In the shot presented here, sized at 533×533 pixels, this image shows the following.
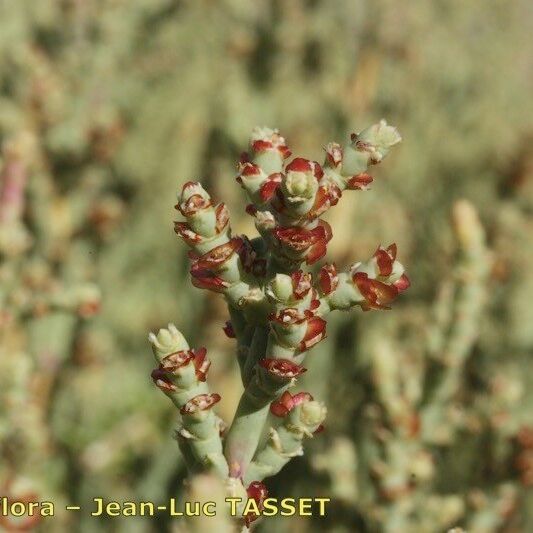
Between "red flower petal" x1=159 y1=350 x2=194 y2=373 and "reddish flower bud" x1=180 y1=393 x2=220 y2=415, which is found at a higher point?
"red flower petal" x1=159 y1=350 x2=194 y2=373

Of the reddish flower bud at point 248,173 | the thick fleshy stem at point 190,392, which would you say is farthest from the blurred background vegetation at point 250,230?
the reddish flower bud at point 248,173

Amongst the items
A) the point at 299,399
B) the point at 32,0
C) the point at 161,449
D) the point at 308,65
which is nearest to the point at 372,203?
the point at 308,65

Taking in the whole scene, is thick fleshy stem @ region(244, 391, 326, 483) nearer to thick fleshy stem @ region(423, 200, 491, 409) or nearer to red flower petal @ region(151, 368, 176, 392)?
red flower petal @ region(151, 368, 176, 392)

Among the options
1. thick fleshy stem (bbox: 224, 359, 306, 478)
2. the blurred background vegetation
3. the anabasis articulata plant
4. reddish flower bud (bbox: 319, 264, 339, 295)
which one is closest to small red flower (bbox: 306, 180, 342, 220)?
the anabasis articulata plant

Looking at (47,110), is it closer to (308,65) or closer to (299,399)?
(308,65)

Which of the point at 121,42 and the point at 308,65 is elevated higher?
the point at 308,65

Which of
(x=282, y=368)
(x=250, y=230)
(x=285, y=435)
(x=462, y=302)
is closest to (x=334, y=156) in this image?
(x=282, y=368)
